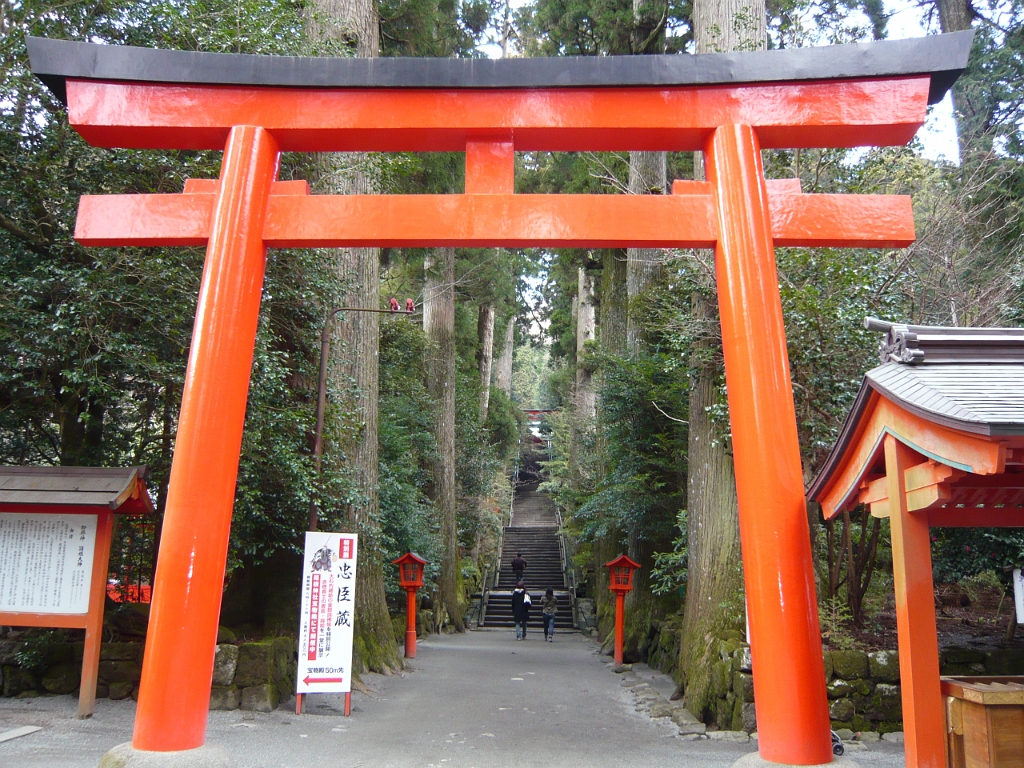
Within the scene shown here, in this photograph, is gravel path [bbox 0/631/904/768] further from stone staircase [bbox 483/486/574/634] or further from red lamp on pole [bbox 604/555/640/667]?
stone staircase [bbox 483/486/574/634]

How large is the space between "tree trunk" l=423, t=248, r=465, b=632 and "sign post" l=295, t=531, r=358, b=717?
9.18 meters

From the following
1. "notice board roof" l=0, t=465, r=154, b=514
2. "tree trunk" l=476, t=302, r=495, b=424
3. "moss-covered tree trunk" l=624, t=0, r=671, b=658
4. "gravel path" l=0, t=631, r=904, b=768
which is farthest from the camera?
"tree trunk" l=476, t=302, r=495, b=424

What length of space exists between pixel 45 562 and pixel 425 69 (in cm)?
499

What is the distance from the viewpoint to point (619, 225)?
456cm

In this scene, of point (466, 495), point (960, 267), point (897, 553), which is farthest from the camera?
point (466, 495)

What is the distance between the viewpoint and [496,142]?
15.9 ft

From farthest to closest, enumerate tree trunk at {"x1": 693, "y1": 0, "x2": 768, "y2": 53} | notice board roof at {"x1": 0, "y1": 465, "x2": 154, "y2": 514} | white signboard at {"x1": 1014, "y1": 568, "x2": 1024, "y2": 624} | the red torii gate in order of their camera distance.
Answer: tree trunk at {"x1": 693, "y1": 0, "x2": 768, "y2": 53} → white signboard at {"x1": 1014, "y1": 568, "x2": 1024, "y2": 624} → notice board roof at {"x1": 0, "y1": 465, "x2": 154, "y2": 514} → the red torii gate

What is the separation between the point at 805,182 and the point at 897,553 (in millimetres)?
5133

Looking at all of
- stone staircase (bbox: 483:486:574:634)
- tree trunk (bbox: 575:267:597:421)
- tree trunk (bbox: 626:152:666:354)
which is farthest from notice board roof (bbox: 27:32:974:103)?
stone staircase (bbox: 483:486:574:634)

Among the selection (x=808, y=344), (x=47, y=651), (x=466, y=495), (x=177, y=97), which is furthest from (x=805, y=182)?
(x=466, y=495)

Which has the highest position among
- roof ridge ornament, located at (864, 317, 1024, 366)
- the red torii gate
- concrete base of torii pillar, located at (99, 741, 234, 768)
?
the red torii gate

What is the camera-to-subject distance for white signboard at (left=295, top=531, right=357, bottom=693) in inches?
281

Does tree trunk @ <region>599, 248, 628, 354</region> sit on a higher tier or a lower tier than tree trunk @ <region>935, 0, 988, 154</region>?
lower

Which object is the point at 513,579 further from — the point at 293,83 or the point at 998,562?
the point at 293,83
